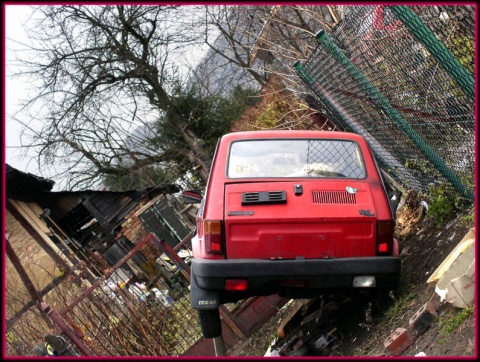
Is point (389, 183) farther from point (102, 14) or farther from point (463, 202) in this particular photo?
point (102, 14)

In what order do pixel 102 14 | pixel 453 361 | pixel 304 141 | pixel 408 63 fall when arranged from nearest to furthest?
pixel 453 361, pixel 408 63, pixel 304 141, pixel 102 14

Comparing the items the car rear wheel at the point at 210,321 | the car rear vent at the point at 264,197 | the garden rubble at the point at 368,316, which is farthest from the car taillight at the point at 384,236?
the car rear wheel at the point at 210,321

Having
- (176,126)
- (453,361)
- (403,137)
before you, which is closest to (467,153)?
(403,137)

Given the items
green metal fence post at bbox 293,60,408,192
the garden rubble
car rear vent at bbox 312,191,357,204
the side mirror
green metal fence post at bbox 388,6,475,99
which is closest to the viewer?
the garden rubble

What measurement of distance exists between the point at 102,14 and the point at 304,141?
651 inches

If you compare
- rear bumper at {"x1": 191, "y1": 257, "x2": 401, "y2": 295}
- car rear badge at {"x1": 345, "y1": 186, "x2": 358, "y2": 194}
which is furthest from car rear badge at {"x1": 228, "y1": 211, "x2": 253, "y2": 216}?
car rear badge at {"x1": 345, "y1": 186, "x2": 358, "y2": 194}

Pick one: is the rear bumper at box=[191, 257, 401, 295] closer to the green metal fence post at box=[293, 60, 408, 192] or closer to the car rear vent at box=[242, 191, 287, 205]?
the car rear vent at box=[242, 191, 287, 205]

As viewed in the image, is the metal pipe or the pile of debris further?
the metal pipe

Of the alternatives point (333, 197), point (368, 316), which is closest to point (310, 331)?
point (368, 316)

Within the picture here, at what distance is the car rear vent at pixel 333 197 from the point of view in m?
5.84

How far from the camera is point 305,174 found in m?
6.23

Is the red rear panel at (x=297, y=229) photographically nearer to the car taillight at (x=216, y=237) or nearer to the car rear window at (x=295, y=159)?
the car taillight at (x=216, y=237)

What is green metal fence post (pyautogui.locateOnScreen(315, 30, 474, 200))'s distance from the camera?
6895mm

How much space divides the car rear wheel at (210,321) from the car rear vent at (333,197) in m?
1.59
